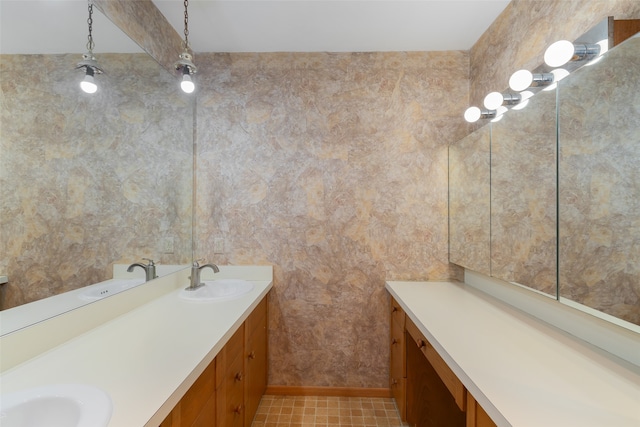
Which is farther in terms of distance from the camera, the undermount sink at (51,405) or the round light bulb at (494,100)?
the round light bulb at (494,100)

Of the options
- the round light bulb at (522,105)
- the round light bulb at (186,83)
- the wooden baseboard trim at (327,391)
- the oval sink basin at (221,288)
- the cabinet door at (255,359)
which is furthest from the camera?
the wooden baseboard trim at (327,391)

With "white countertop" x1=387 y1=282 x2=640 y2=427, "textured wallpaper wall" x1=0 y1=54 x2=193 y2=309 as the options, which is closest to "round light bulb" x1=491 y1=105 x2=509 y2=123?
"white countertop" x1=387 y1=282 x2=640 y2=427

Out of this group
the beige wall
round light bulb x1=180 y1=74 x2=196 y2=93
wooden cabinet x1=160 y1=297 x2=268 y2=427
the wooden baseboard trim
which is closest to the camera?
wooden cabinet x1=160 y1=297 x2=268 y2=427

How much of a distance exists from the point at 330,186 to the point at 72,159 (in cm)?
145

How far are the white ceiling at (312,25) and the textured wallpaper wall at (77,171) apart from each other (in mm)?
169

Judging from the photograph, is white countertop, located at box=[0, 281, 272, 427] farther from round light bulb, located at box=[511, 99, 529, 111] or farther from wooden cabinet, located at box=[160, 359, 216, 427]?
round light bulb, located at box=[511, 99, 529, 111]

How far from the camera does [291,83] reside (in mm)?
2119

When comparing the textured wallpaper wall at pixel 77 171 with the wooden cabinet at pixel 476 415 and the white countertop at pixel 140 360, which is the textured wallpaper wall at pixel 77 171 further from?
the wooden cabinet at pixel 476 415

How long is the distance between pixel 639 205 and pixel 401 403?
5.36 ft

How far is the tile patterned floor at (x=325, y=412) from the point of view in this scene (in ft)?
5.98

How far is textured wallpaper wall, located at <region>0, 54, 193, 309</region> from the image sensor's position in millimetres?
973

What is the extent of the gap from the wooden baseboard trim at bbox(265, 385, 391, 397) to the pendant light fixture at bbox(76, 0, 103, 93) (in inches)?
85.0

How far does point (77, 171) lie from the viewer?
3.92 ft

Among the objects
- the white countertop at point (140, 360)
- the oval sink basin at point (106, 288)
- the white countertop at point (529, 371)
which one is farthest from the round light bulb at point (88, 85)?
the white countertop at point (529, 371)
